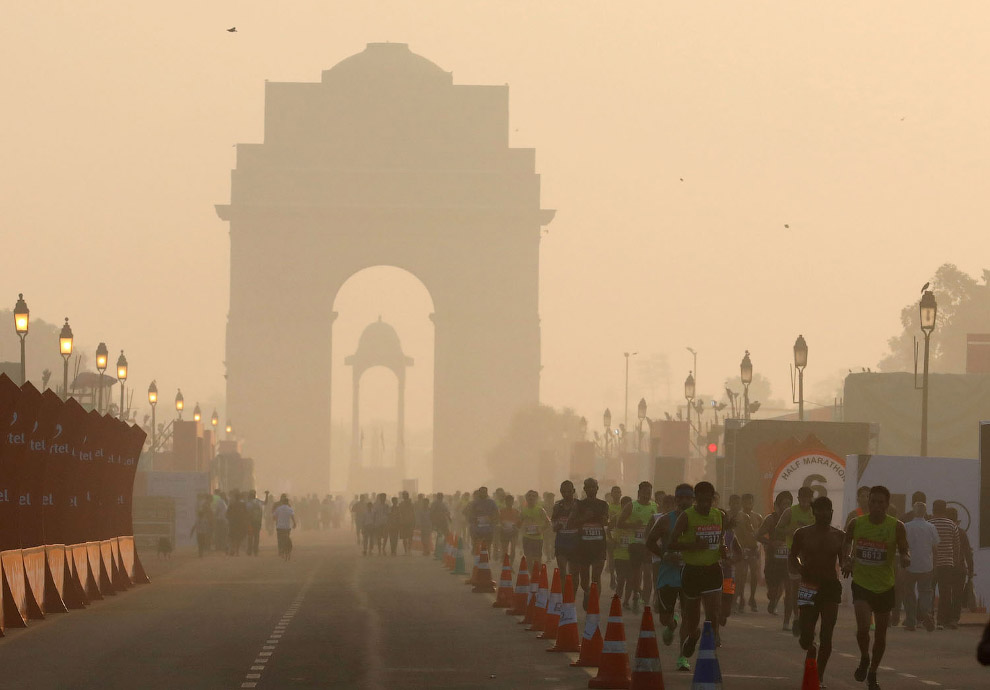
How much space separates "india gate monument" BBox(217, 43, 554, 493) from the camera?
106 meters

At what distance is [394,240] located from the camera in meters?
107

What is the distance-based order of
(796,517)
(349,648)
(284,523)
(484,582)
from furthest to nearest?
(284,523) → (484,582) → (796,517) → (349,648)

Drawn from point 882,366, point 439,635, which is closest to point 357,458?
point 882,366

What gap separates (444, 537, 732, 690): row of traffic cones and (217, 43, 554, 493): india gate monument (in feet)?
270

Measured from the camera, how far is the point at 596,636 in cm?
1612

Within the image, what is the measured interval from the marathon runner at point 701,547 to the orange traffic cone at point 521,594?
6.73 metres

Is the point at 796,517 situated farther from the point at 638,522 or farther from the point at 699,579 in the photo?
the point at 699,579

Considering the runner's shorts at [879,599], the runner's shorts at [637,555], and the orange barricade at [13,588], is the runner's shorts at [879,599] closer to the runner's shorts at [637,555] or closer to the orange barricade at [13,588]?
the runner's shorts at [637,555]

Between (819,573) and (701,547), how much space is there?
1030 millimetres

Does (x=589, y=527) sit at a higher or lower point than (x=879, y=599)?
higher

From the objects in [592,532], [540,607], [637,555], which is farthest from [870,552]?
[637,555]

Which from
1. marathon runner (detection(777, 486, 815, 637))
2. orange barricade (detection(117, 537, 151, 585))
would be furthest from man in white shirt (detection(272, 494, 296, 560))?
marathon runner (detection(777, 486, 815, 637))

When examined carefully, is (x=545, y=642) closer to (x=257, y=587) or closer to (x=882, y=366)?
(x=257, y=587)

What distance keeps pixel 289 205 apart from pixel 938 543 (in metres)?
85.3
